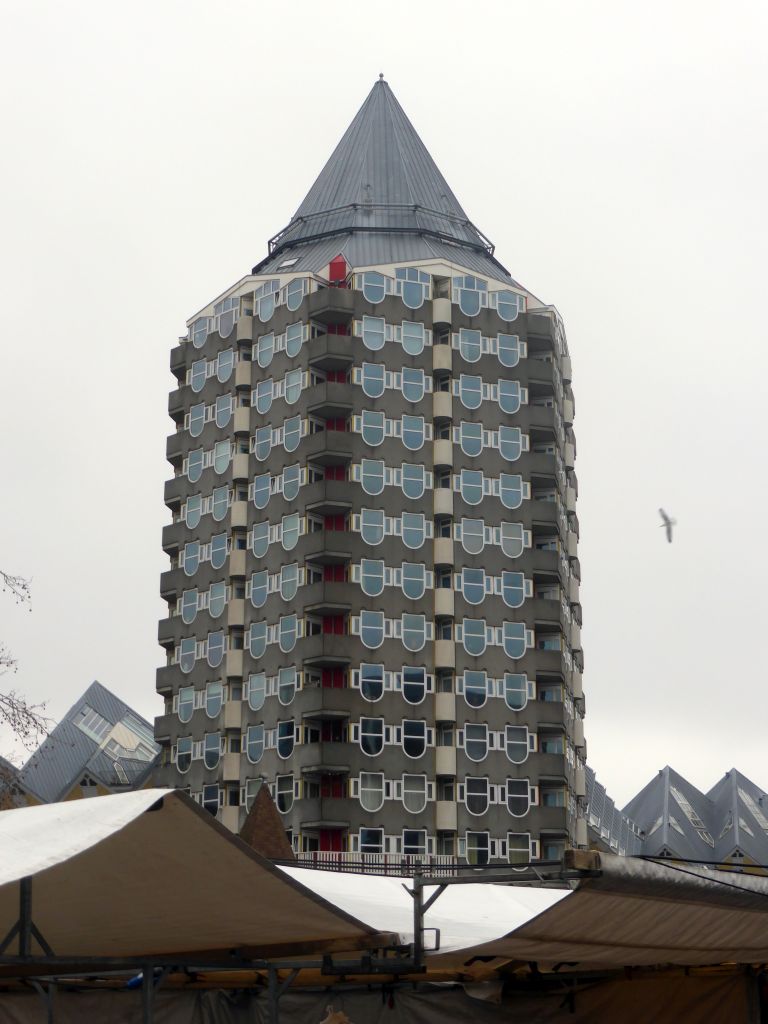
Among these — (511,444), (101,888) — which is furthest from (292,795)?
(101,888)

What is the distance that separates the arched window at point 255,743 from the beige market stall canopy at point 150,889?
73.7 meters

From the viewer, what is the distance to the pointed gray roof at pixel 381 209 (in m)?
101

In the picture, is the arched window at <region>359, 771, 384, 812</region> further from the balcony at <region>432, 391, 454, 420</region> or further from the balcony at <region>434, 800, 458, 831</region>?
the balcony at <region>432, 391, 454, 420</region>

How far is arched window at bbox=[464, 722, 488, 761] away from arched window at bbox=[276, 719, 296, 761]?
960cm

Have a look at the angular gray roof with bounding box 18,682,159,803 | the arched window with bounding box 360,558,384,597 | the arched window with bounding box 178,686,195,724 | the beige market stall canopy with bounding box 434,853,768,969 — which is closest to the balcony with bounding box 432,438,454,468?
the arched window with bounding box 360,558,384,597

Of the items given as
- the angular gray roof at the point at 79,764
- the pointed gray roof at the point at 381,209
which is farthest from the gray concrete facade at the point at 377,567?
the angular gray roof at the point at 79,764

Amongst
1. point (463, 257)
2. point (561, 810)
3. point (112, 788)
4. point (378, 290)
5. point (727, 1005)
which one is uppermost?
point (463, 257)

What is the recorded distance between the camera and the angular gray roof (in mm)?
125125

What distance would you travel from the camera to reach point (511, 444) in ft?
306

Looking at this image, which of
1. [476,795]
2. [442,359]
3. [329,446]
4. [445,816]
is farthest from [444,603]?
[442,359]

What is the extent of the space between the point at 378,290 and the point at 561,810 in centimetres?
3228

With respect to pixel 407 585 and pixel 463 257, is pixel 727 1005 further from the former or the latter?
pixel 463 257

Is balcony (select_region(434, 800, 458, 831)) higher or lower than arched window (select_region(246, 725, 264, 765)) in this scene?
lower

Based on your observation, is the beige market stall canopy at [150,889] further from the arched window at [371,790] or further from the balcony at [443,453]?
the balcony at [443,453]
